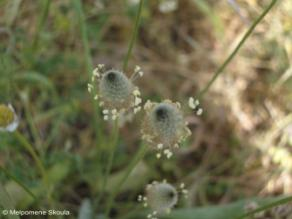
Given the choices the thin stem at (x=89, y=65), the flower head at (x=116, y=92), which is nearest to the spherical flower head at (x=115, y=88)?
the flower head at (x=116, y=92)

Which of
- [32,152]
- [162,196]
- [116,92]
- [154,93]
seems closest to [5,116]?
[32,152]

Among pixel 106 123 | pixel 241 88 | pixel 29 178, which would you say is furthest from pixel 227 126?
pixel 29 178

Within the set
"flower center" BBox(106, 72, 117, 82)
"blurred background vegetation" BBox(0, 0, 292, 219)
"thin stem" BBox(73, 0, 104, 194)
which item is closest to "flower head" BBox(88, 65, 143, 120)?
"flower center" BBox(106, 72, 117, 82)

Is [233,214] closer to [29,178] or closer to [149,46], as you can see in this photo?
[29,178]

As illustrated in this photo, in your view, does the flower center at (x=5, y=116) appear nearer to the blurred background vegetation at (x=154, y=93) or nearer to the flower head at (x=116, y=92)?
the flower head at (x=116, y=92)

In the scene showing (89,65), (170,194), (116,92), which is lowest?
(170,194)

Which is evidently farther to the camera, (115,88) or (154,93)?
(154,93)

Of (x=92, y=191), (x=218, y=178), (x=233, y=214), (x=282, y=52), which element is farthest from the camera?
(x=282, y=52)

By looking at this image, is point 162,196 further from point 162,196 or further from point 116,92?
point 116,92
